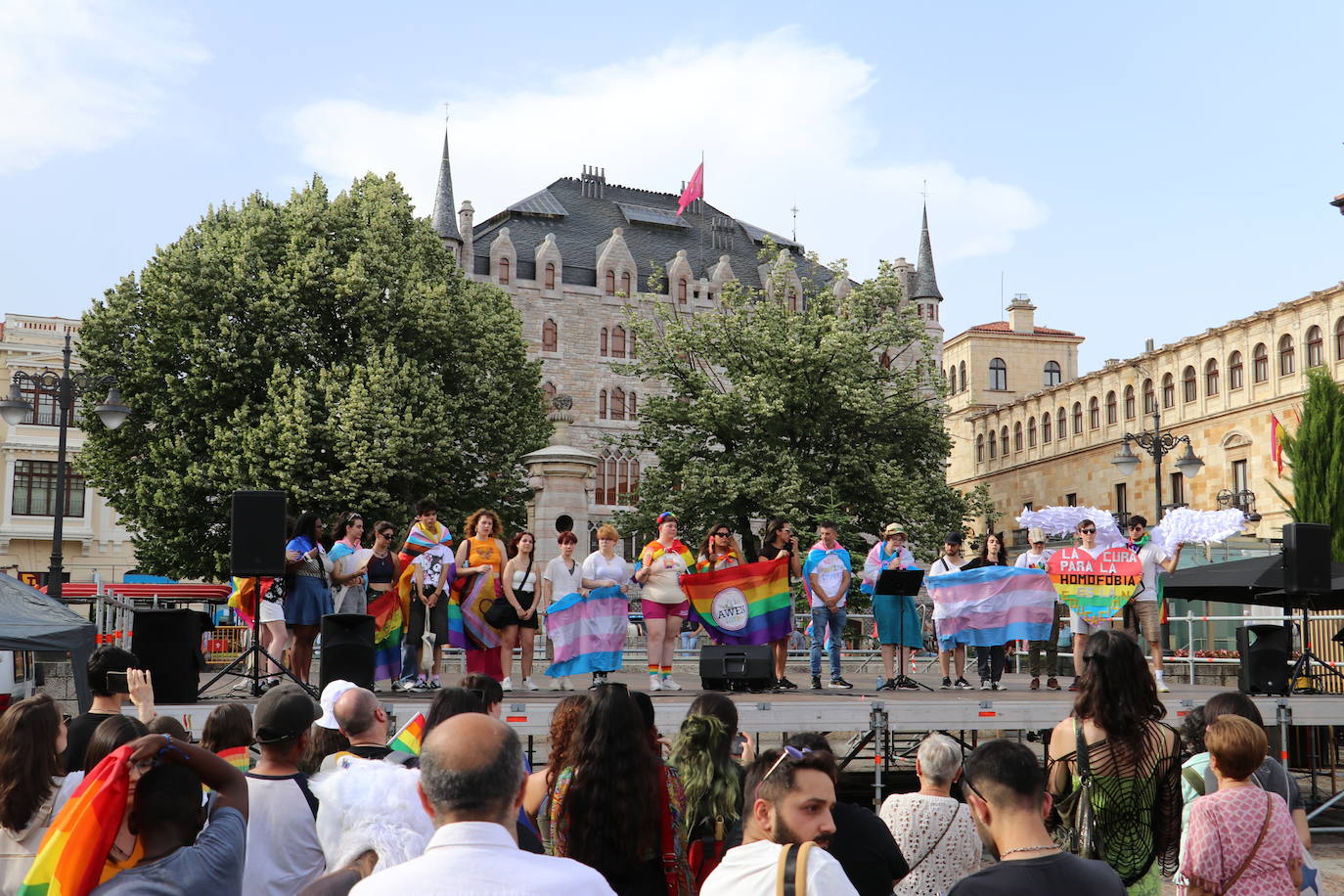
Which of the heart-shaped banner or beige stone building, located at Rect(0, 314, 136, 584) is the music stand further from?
beige stone building, located at Rect(0, 314, 136, 584)

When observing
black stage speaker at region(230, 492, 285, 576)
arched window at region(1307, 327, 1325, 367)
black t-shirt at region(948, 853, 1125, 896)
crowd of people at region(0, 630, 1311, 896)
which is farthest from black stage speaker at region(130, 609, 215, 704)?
arched window at region(1307, 327, 1325, 367)

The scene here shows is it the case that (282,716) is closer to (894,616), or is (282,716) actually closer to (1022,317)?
(894,616)

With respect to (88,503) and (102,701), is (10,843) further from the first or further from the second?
(88,503)

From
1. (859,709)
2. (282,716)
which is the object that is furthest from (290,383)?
(282,716)

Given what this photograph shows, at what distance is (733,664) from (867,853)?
8.75 m

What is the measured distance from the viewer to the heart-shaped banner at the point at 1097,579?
47.2ft

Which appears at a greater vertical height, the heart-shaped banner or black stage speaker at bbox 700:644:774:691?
the heart-shaped banner

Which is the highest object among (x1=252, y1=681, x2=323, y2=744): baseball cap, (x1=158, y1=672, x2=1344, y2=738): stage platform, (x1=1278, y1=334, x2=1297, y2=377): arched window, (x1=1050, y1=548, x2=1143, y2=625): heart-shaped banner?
(x1=1278, y1=334, x2=1297, y2=377): arched window

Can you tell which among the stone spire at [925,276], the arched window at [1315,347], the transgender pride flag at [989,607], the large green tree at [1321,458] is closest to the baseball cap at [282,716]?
the transgender pride flag at [989,607]

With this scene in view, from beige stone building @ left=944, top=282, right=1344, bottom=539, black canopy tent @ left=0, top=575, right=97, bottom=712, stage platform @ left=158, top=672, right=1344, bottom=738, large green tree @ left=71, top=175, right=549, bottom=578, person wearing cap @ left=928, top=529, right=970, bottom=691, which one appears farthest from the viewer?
beige stone building @ left=944, top=282, right=1344, bottom=539

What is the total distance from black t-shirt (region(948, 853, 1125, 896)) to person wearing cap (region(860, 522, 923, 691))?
10.4m

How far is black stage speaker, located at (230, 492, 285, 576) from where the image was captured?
11656 mm

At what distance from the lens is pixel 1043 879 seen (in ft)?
12.5

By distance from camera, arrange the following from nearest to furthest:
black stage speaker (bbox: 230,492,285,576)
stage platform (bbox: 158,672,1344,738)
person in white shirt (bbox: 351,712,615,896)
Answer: person in white shirt (bbox: 351,712,615,896) → stage platform (bbox: 158,672,1344,738) → black stage speaker (bbox: 230,492,285,576)
